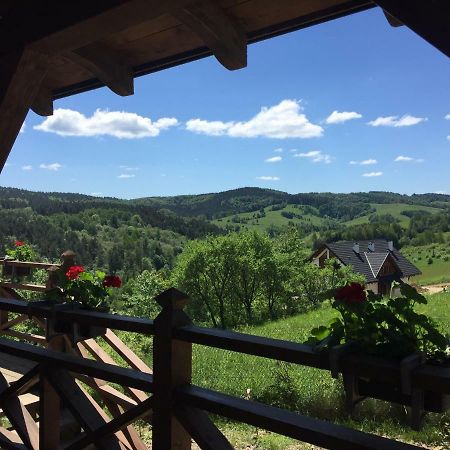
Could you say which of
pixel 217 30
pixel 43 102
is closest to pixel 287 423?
pixel 217 30

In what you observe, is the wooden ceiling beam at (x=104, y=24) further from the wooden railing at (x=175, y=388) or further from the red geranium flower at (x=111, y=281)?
the red geranium flower at (x=111, y=281)

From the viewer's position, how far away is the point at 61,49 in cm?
162

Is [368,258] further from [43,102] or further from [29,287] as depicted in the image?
[43,102]

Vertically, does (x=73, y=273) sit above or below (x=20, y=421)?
above

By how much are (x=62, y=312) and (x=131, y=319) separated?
17.7 inches

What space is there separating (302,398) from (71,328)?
272 inches

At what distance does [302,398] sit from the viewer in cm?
795

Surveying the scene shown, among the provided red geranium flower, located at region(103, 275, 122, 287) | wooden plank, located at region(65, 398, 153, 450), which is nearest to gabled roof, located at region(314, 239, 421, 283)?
red geranium flower, located at region(103, 275, 122, 287)

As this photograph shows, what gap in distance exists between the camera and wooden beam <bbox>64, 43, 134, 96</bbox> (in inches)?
→ 72.7

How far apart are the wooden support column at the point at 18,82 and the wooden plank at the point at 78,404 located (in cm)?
97

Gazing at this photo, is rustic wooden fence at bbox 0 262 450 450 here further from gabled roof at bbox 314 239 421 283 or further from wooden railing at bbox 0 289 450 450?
gabled roof at bbox 314 239 421 283

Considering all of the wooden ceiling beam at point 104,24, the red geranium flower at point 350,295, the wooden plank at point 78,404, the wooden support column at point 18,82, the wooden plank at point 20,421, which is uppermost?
the wooden ceiling beam at point 104,24

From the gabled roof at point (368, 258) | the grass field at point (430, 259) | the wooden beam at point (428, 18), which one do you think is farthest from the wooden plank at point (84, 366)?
the grass field at point (430, 259)

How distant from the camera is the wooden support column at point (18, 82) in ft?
5.42
